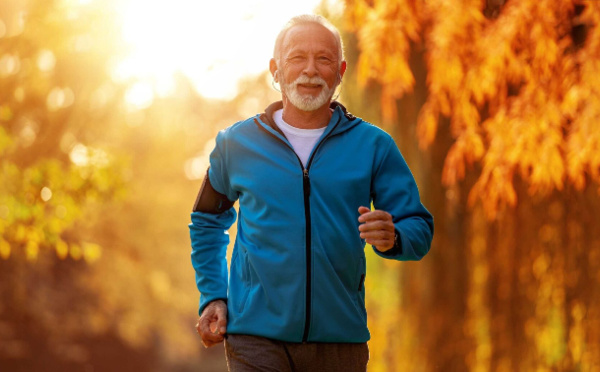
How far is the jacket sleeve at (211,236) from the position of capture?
2891mm

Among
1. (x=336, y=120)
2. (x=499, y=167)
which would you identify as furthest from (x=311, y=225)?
(x=499, y=167)

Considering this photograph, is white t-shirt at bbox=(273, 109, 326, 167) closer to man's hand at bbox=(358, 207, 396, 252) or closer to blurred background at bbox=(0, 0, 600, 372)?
man's hand at bbox=(358, 207, 396, 252)

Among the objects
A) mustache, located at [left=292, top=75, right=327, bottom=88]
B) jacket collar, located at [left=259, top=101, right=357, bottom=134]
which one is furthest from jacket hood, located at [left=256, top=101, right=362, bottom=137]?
mustache, located at [left=292, top=75, right=327, bottom=88]

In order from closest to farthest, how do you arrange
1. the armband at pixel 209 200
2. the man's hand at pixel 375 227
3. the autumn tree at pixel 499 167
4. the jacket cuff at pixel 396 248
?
1. the man's hand at pixel 375 227
2. the jacket cuff at pixel 396 248
3. the armband at pixel 209 200
4. the autumn tree at pixel 499 167

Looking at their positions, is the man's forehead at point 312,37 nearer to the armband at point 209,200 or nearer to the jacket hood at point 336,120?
the jacket hood at point 336,120

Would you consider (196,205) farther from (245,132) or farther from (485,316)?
(485,316)

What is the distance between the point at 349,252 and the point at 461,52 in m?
3.32

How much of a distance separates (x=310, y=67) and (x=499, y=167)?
9.60ft

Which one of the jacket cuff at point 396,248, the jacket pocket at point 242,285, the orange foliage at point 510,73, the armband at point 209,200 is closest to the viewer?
the jacket cuff at point 396,248

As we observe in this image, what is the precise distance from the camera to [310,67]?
9.12ft

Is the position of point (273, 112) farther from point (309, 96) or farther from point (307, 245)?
point (307, 245)

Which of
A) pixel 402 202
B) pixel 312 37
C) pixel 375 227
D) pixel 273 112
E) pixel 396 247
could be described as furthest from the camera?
pixel 273 112

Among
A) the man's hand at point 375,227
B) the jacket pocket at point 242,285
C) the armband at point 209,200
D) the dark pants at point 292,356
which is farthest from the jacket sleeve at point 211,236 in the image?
the man's hand at point 375,227

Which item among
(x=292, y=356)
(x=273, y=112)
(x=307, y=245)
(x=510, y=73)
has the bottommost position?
(x=292, y=356)
